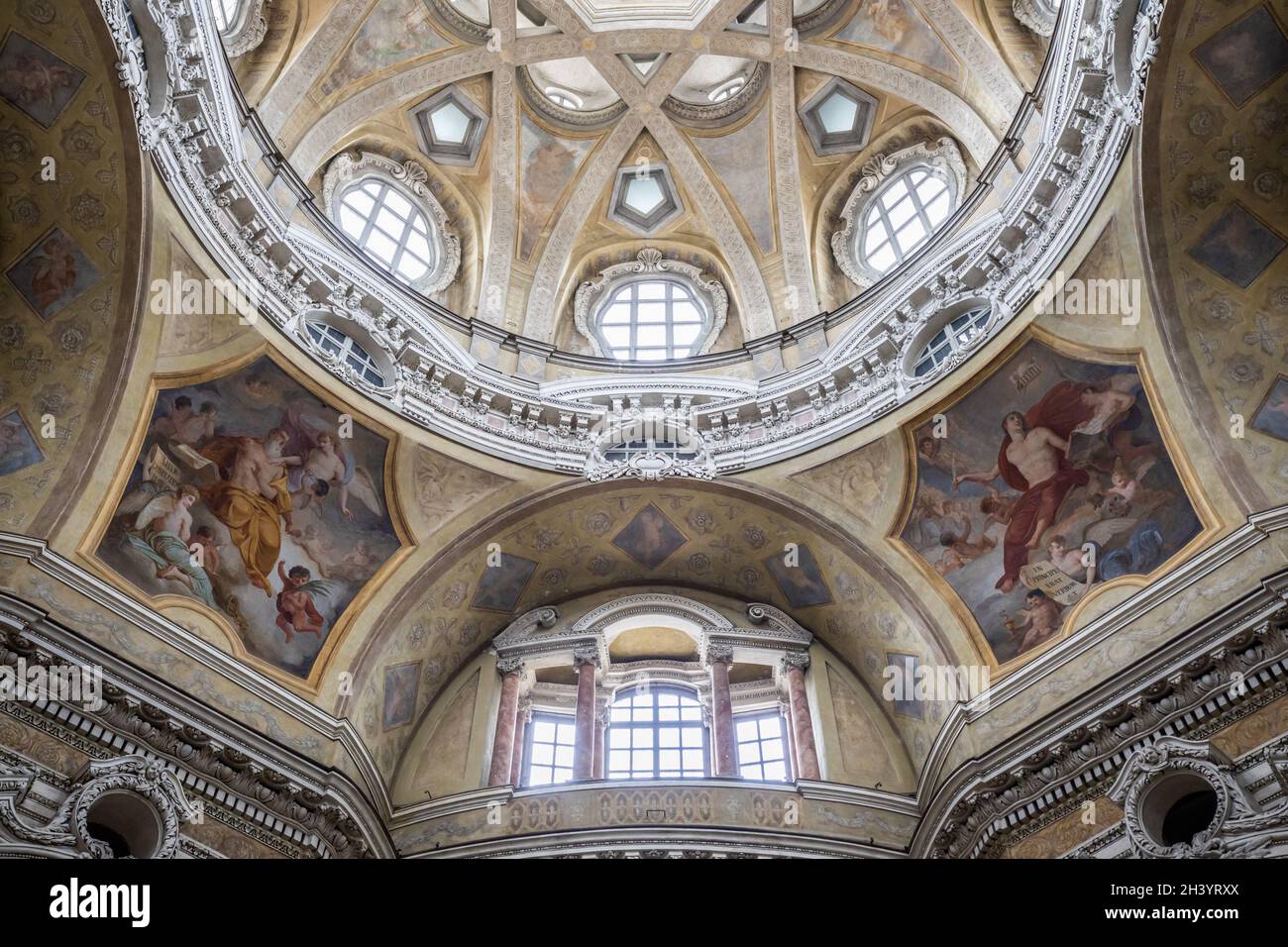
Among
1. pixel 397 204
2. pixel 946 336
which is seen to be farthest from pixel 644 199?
pixel 946 336

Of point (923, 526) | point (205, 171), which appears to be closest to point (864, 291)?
point (923, 526)

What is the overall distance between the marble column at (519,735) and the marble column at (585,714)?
79 cm

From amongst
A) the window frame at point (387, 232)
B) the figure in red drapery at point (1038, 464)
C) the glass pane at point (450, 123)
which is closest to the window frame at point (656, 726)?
the figure in red drapery at point (1038, 464)

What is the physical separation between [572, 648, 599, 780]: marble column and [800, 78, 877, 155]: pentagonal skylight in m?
10.3

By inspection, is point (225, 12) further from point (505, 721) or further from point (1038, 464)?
point (1038, 464)

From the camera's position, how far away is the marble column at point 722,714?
54.6 ft

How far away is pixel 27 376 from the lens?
13812 millimetres

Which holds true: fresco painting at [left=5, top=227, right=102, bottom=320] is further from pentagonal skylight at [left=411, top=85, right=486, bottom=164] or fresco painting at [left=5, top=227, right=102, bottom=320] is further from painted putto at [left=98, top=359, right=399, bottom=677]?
pentagonal skylight at [left=411, top=85, right=486, bottom=164]

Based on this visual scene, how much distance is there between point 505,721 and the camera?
690 inches

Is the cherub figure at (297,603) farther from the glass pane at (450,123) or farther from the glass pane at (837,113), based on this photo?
the glass pane at (837,113)

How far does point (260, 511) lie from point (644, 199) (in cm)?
1043

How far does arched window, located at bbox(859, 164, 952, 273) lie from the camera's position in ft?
65.4
